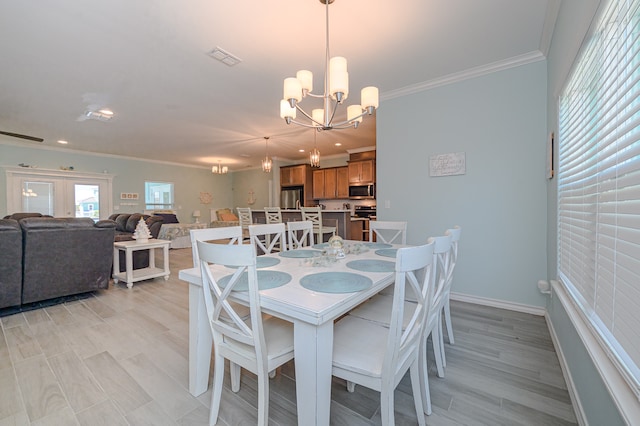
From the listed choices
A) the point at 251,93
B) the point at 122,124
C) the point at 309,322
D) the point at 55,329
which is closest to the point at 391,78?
the point at 251,93

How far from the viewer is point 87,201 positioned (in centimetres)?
686

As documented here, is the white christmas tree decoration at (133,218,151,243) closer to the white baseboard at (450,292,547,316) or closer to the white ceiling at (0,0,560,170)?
the white ceiling at (0,0,560,170)

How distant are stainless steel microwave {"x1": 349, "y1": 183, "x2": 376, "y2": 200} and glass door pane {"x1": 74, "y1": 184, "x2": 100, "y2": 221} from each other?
6662mm

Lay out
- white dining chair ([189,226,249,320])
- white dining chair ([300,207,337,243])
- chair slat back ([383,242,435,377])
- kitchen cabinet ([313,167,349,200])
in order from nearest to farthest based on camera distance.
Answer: chair slat back ([383,242,435,377])
white dining chair ([189,226,249,320])
white dining chair ([300,207,337,243])
kitchen cabinet ([313,167,349,200])

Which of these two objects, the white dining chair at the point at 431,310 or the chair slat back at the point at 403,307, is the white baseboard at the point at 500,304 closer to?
the white dining chair at the point at 431,310

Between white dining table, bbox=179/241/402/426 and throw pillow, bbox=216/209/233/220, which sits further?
throw pillow, bbox=216/209/233/220

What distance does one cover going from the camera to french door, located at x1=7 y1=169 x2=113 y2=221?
5883 millimetres

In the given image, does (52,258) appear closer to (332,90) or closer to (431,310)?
(332,90)

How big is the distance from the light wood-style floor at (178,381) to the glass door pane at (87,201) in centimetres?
538

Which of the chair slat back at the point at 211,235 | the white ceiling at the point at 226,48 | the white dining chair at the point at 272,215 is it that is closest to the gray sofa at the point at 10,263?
the white ceiling at the point at 226,48

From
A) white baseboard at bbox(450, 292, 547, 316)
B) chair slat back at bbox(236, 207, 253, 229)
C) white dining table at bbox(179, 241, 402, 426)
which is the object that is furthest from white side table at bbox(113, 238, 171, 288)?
white baseboard at bbox(450, 292, 547, 316)

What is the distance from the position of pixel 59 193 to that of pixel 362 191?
740 centimetres

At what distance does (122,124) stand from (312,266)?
4.86 m

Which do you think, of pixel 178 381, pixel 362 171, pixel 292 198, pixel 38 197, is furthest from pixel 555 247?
pixel 38 197
